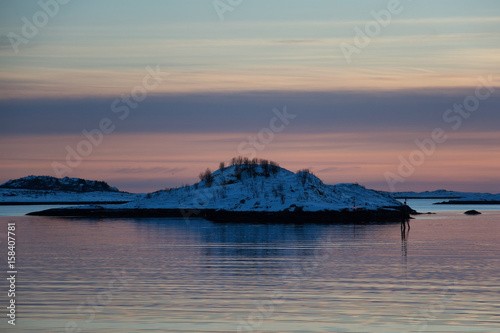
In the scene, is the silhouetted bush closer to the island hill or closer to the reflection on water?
the island hill

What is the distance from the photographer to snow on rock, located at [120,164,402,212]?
11862 centimetres

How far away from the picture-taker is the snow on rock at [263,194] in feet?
389

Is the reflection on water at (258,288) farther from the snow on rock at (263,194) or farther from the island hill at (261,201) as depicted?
the snow on rock at (263,194)

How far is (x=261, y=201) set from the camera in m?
119

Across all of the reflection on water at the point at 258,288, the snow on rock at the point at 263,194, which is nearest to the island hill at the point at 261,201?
the snow on rock at the point at 263,194

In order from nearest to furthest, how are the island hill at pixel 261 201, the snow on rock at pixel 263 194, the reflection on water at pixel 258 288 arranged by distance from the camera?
the reflection on water at pixel 258 288, the island hill at pixel 261 201, the snow on rock at pixel 263 194

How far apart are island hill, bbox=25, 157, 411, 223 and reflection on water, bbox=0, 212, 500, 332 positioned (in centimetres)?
5495

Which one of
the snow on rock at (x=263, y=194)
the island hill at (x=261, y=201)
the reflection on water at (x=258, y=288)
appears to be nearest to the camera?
the reflection on water at (x=258, y=288)

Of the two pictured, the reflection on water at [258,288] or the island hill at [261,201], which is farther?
the island hill at [261,201]

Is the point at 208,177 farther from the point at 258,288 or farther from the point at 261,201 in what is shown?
the point at 258,288

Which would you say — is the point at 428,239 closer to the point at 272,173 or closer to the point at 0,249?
the point at 0,249

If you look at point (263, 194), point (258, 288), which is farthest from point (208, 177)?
point (258, 288)

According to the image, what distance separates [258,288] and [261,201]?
8542 cm

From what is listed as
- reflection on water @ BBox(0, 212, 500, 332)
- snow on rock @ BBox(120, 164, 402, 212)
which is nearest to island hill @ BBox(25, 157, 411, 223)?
snow on rock @ BBox(120, 164, 402, 212)
